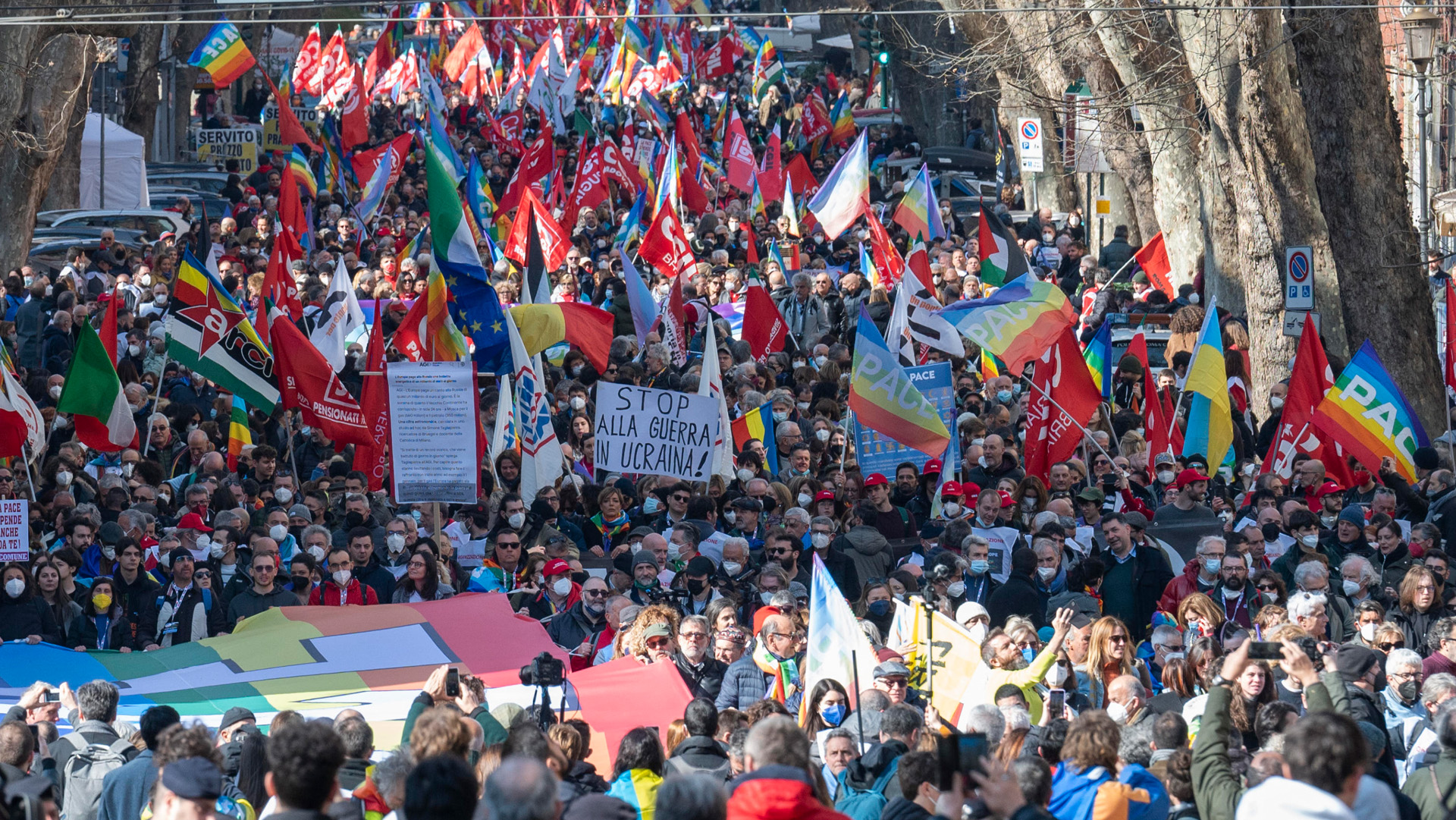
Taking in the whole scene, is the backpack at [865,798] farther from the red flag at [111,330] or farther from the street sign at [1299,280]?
the street sign at [1299,280]

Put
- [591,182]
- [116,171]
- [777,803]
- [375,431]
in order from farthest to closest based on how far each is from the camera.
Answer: [116,171] → [591,182] → [375,431] → [777,803]

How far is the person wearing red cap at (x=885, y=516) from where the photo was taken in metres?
13.4

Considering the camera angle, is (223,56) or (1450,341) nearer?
(1450,341)

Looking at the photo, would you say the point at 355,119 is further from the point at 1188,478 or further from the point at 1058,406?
the point at 1188,478

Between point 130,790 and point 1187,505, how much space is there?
308 inches

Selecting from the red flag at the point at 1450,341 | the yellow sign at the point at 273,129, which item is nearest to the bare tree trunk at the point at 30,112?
the yellow sign at the point at 273,129

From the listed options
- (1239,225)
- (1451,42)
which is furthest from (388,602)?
(1451,42)

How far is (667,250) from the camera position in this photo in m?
21.9

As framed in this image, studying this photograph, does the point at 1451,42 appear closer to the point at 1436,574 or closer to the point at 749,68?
the point at 1436,574

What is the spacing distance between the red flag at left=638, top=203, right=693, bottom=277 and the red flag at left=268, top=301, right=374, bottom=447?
7.74 m

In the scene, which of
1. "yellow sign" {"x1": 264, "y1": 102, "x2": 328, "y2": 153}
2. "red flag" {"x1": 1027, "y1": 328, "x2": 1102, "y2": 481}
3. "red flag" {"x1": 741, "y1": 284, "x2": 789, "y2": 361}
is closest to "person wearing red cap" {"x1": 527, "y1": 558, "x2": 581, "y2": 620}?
"red flag" {"x1": 1027, "y1": 328, "x2": 1102, "y2": 481}

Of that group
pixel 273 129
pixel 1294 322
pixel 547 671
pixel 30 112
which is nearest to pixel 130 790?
pixel 547 671

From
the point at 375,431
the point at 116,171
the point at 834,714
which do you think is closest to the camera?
the point at 834,714

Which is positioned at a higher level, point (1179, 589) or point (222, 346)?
point (222, 346)
